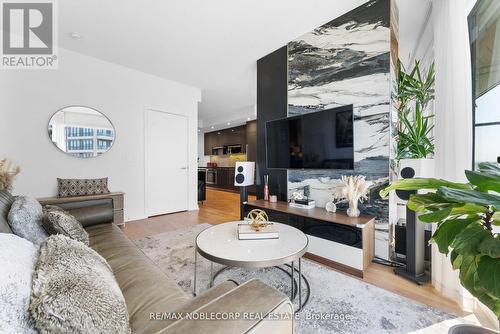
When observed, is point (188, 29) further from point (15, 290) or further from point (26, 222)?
point (15, 290)

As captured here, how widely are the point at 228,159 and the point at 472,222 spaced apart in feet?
25.8

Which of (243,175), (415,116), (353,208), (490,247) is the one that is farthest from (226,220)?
(490,247)

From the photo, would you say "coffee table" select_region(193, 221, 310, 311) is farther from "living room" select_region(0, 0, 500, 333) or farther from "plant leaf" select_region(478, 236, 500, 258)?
"plant leaf" select_region(478, 236, 500, 258)

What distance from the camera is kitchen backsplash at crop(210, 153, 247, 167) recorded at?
25.5ft

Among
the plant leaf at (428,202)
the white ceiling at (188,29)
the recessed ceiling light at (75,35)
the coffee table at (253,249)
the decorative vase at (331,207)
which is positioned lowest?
the coffee table at (253,249)

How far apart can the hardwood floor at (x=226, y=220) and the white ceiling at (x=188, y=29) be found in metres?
2.72

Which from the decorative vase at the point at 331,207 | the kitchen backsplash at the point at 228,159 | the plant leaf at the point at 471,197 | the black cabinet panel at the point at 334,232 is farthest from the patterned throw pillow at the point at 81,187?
the kitchen backsplash at the point at 228,159

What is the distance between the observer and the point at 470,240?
0.54m

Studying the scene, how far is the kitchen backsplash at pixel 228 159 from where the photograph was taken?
7781mm

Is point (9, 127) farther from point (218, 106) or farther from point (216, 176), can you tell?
point (216, 176)

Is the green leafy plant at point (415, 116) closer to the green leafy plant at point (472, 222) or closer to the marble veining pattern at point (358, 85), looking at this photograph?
the marble veining pattern at point (358, 85)

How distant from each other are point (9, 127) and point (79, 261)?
3417mm

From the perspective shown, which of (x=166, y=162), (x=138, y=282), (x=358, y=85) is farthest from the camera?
(x=166, y=162)

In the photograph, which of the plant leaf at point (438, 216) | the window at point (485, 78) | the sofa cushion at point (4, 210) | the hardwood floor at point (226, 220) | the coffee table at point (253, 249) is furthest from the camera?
the hardwood floor at point (226, 220)
